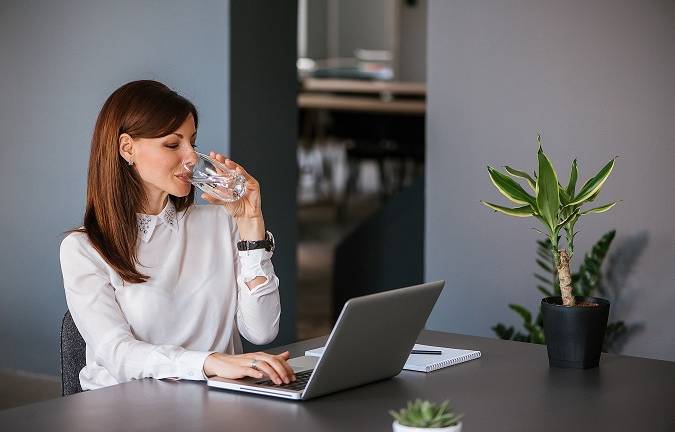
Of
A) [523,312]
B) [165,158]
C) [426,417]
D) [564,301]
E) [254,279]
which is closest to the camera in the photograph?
[426,417]

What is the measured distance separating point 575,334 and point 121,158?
1.09 m

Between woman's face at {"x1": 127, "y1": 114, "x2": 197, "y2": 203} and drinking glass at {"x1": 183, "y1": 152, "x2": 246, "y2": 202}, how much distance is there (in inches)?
3.4

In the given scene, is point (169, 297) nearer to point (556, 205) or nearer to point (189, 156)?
point (189, 156)

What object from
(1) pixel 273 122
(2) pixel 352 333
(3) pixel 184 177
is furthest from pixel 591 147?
(2) pixel 352 333

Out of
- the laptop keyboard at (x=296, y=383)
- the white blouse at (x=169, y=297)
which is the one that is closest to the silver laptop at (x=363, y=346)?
the laptop keyboard at (x=296, y=383)

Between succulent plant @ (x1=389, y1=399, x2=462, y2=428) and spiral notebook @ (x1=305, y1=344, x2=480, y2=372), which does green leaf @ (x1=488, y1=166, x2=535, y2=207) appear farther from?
succulent plant @ (x1=389, y1=399, x2=462, y2=428)

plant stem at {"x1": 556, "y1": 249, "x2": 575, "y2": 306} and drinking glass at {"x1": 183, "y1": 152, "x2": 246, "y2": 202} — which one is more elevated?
drinking glass at {"x1": 183, "y1": 152, "x2": 246, "y2": 202}

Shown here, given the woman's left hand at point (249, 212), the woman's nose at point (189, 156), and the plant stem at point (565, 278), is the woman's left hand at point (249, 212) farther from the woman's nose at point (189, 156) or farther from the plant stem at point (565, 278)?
the plant stem at point (565, 278)

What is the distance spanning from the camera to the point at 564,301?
236 cm

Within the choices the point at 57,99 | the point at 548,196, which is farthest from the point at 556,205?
the point at 57,99

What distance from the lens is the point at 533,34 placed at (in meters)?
3.85

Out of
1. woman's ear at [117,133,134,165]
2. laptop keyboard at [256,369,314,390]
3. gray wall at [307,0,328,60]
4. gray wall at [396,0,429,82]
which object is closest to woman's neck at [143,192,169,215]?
woman's ear at [117,133,134,165]

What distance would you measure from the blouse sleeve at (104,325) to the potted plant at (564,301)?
73 centimetres

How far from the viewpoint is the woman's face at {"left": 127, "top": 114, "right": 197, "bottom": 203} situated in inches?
97.0
